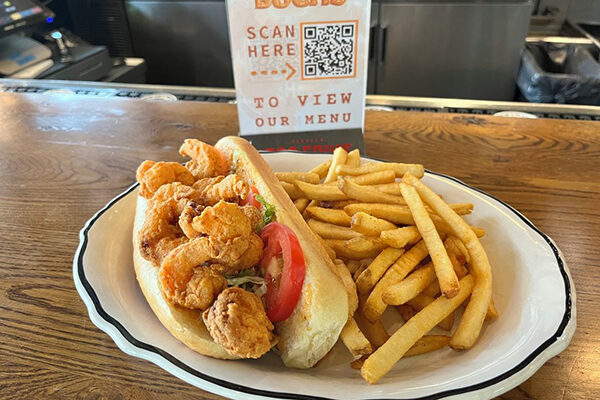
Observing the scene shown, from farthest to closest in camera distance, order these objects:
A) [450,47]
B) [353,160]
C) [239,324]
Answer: [450,47], [353,160], [239,324]

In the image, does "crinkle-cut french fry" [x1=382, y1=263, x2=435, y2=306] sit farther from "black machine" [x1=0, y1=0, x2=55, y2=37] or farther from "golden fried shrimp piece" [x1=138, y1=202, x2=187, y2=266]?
"black machine" [x1=0, y1=0, x2=55, y2=37]

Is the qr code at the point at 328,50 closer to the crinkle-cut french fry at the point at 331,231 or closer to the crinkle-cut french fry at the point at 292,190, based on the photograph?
the crinkle-cut french fry at the point at 292,190

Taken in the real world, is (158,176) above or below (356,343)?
above

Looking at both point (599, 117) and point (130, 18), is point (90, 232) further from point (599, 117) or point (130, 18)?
point (130, 18)

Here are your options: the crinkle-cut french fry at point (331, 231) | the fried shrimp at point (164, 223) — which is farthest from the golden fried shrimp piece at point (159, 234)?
the crinkle-cut french fry at point (331, 231)

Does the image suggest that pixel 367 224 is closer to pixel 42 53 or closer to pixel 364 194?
pixel 364 194

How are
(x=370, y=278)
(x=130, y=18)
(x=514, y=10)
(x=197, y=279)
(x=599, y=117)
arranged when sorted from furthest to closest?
(x=130, y=18) → (x=514, y=10) → (x=599, y=117) → (x=370, y=278) → (x=197, y=279)

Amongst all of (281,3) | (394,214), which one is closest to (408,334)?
(394,214)

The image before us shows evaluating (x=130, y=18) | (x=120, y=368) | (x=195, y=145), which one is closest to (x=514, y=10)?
(x=195, y=145)
